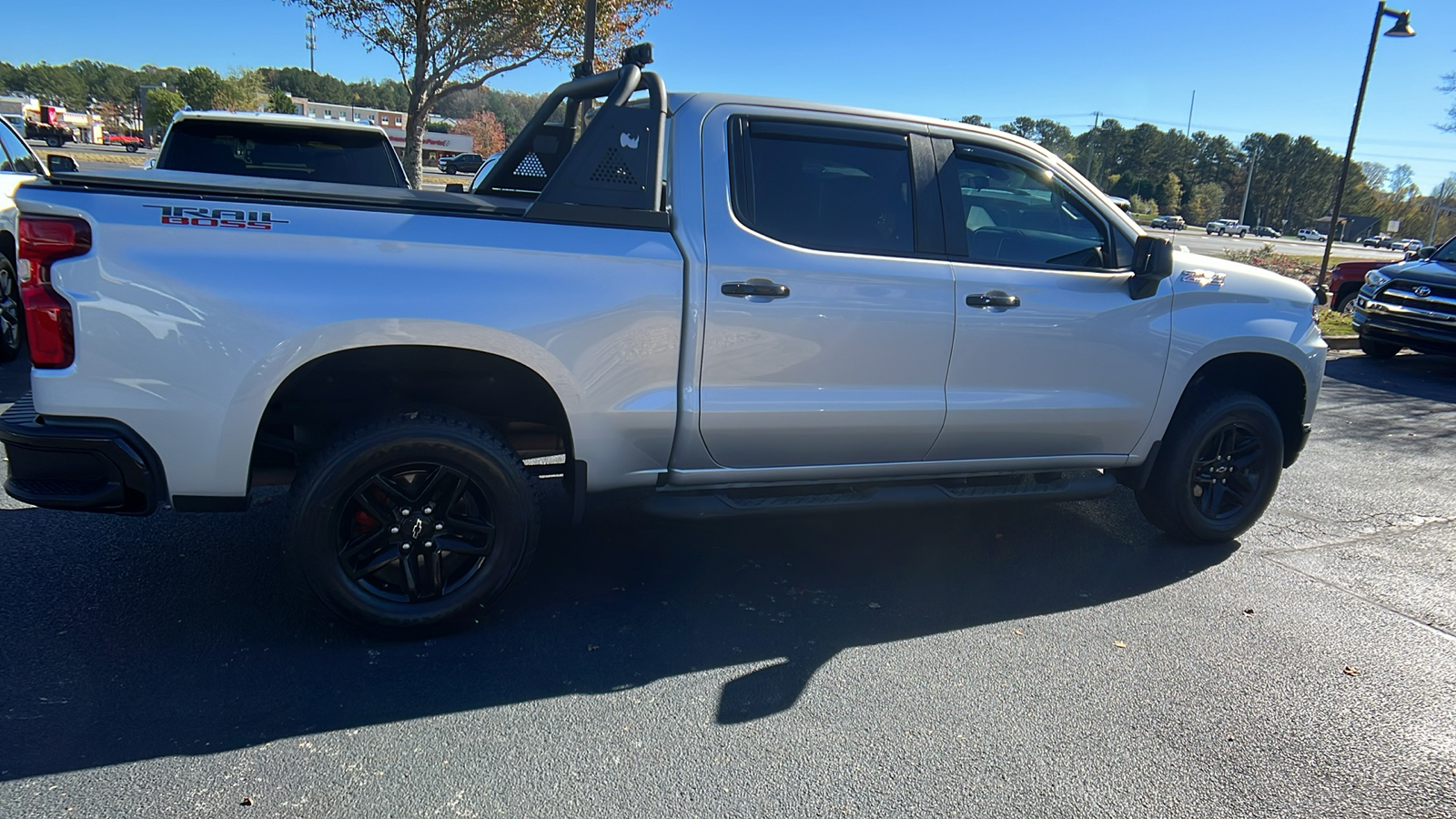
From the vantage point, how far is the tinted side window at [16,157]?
785 cm

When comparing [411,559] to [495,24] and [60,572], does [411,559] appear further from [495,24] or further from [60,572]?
[495,24]

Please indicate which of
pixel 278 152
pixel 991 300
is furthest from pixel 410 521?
pixel 278 152

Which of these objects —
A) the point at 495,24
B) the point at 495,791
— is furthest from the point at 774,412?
the point at 495,24

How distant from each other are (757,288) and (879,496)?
1.09 meters

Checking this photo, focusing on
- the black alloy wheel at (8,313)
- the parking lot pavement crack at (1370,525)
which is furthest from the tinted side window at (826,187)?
the black alloy wheel at (8,313)

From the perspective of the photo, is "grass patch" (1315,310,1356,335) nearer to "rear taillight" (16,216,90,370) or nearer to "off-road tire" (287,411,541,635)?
"off-road tire" (287,411,541,635)

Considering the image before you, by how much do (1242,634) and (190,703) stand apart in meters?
3.91

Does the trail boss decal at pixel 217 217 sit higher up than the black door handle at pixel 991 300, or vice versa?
the trail boss decal at pixel 217 217

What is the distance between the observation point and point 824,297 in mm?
3678

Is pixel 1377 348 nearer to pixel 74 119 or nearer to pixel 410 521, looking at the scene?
pixel 410 521

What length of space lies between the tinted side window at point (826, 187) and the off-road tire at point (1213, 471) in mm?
1819

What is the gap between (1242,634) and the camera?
12.7 feet

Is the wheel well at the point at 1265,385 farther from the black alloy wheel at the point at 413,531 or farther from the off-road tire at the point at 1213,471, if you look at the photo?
the black alloy wheel at the point at 413,531

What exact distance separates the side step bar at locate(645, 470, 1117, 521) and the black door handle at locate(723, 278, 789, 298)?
815 millimetres
